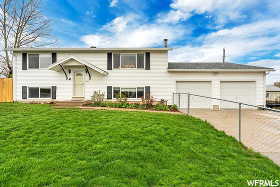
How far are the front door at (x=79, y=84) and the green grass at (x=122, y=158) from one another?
7.62 metres

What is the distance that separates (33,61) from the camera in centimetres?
1262

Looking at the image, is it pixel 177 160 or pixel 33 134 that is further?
pixel 33 134

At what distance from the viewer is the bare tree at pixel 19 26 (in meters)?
17.3

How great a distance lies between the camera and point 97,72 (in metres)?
12.5

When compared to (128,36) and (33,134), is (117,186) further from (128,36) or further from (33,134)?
(128,36)

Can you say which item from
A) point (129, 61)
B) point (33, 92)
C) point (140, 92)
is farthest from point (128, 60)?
point (33, 92)

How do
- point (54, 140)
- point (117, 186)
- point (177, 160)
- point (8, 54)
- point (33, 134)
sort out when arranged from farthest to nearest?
point (8, 54)
point (33, 134)
point (54, 140)
point (177, 160)
point (117, 186)

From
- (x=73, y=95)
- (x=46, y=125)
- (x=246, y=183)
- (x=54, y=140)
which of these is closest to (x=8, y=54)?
(x=73, y=95)

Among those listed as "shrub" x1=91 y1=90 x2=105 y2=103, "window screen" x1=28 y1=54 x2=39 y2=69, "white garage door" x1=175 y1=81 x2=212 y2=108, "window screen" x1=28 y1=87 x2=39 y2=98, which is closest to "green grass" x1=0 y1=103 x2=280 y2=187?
"shrub" x1=91 y1=90 x2=105 y2=103

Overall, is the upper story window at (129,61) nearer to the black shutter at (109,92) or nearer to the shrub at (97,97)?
the black shutter at (109,92)

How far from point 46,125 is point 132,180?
13.8 ft

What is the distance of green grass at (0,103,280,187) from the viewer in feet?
8.17

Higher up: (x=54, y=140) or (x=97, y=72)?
(x=97, y=72)

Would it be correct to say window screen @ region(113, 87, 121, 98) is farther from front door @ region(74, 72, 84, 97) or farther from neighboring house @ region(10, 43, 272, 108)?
front door @ region(74, 72, 84, 97)
